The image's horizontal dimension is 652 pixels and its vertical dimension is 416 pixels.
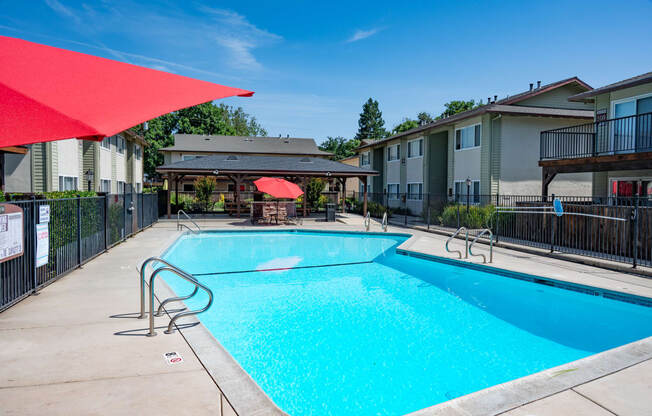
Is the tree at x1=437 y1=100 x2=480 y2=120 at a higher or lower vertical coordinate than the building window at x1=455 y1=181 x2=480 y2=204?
higher

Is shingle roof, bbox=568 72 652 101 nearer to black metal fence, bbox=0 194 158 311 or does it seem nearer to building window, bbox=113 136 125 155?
black metal fence, bbox=0 194 158 311

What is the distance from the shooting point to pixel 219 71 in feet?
94.8

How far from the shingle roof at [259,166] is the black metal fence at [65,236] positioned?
25.3 ft

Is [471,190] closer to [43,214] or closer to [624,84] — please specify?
[624,84]

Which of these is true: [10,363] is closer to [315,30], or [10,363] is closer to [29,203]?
[29,203]

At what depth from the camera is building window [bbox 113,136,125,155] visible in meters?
26.0

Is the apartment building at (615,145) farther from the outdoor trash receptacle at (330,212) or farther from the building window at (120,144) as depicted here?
the building window at (120,144)

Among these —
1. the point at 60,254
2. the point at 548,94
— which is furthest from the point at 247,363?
the point at 548,94

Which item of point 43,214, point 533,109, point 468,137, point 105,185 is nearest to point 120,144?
point 105,185

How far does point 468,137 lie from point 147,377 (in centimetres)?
2134

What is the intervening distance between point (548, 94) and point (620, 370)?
20.5m

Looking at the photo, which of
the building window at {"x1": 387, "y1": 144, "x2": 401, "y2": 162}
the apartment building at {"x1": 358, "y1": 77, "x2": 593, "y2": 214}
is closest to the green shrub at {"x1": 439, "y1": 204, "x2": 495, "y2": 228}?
the apartment building at {"x1": 358, "y1": 77, "x2": 593, "y2": 214}

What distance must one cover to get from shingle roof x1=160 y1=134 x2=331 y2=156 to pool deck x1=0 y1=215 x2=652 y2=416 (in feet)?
117

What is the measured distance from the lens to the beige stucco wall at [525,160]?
20328mm
